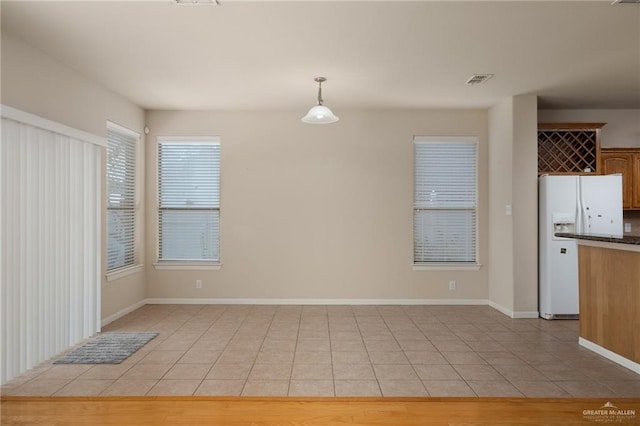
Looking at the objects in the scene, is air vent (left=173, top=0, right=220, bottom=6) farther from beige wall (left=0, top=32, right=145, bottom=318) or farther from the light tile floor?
the light tile floor

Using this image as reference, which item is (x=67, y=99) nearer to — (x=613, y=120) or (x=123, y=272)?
(x=123, y=272)

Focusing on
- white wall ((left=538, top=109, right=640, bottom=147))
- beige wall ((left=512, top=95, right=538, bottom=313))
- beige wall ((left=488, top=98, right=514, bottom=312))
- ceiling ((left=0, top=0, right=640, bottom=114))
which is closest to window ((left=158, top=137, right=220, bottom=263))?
ceiling ((left=0, top=0, right=640, bottom=114))

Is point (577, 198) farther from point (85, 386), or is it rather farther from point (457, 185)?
point (85, 386)

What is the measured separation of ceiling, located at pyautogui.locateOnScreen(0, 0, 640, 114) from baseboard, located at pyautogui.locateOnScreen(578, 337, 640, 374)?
2.76 m

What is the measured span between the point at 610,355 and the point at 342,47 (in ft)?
12.1

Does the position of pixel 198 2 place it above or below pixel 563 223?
above

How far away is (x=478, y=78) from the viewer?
15.1 feet

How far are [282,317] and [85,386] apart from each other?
2.49m

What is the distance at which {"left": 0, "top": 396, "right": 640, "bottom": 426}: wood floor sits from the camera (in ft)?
8.21

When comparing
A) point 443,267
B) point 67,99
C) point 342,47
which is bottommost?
point 443,267

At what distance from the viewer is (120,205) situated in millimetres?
5414

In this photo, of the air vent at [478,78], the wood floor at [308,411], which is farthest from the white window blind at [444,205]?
the wood floor at [308,411]

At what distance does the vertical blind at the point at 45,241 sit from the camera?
322 centimetres

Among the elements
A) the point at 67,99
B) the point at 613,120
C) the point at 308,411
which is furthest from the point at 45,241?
the point at 613,120
